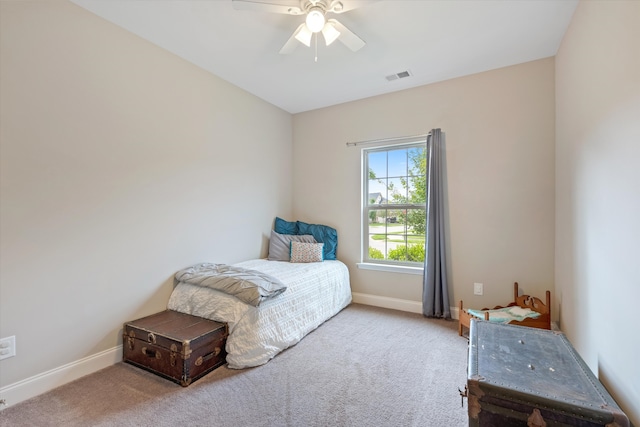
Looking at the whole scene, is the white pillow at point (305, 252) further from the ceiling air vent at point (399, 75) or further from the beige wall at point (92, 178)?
the ceiling air vent at point (399, 75)

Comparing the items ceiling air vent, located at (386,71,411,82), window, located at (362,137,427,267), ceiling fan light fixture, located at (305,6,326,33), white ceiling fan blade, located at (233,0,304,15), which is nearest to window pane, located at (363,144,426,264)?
window, located at (362,137,427,267)

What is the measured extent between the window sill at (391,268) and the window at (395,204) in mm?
63

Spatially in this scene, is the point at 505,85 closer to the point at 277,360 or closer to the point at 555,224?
the point at 555,224

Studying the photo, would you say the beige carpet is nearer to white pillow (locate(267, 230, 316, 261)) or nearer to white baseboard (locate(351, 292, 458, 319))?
white baseboard (locate(351, 292, 458, 319))

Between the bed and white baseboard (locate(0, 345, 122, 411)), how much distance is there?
285 cm

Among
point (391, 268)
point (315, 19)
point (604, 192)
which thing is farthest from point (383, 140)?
point (604, 192)

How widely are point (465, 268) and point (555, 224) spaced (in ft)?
2.83

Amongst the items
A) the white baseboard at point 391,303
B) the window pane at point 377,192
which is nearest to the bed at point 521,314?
the white baseboard at point 391,303

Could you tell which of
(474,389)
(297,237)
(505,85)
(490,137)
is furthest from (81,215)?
(505,85)

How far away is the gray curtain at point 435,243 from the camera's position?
3000 mm

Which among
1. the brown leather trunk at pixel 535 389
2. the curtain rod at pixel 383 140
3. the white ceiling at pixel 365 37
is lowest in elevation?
the brown leather trunk at pixel 535 389

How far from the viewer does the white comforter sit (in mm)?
2111

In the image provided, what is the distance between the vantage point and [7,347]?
1683 mm

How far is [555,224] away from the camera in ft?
8.40
